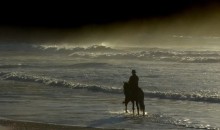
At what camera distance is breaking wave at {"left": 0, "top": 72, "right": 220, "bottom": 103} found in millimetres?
22359

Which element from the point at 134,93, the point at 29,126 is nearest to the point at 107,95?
the point at 134,93

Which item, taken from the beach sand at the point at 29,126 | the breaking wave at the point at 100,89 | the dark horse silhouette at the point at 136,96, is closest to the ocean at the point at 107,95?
the breaking wave at the point at 100,89

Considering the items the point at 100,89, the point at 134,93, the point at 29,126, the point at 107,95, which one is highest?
the point at 134,93

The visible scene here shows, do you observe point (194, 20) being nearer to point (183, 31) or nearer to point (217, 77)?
point (183, 31)

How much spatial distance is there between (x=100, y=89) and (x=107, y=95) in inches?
59.2

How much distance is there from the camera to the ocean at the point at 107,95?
17250mm

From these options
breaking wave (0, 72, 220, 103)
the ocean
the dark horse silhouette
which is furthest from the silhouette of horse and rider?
breaking wave (0, 72, 220, 103)

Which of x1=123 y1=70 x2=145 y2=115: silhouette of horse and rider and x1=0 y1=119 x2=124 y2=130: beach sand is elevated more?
x1=123 y1=70 x2=145 y2=115: silhouette of horse and rider

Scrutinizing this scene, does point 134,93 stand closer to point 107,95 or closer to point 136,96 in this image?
point 136,96

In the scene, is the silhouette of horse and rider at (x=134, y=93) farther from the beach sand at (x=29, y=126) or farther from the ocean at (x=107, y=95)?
the beach sand at (x=29, y=126)

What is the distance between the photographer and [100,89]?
24922 mm

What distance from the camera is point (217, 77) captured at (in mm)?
29781

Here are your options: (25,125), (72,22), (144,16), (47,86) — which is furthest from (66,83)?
(144,16)

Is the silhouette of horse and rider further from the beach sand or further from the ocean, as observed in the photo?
the beach sand
